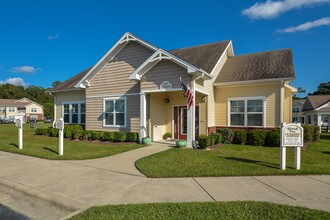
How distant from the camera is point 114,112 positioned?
14852mm

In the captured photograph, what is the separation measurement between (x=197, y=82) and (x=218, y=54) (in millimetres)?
4875

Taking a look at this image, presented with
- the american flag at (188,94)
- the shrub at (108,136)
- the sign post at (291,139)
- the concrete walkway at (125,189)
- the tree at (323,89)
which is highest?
the tree at (323,89)

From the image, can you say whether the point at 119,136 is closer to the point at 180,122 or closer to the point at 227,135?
the point at 180,122

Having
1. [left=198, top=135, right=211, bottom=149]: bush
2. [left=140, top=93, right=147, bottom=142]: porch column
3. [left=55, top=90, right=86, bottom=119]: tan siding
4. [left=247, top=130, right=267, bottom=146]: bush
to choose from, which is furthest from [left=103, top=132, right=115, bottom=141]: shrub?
[left=247, top=130, right=267, bottom=146]: bush

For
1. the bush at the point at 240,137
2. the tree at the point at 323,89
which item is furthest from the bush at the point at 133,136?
the tree at the point at 323,89

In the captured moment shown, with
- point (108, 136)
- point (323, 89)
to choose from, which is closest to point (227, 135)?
point (108, 136)

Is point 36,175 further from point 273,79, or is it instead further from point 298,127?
point 273,79

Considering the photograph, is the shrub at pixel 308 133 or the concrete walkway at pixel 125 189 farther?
the shrub at pixel 308 133

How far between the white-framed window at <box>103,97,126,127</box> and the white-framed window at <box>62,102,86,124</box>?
354 cm

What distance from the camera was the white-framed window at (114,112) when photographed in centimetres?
1450

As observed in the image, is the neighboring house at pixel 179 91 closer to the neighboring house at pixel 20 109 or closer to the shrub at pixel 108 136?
the shrub at pixel 108 136

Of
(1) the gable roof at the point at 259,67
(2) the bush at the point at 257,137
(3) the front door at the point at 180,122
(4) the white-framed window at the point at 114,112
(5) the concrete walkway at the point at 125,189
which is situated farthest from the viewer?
(4) the white-framed window at the point at 114,112

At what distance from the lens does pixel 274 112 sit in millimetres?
12977

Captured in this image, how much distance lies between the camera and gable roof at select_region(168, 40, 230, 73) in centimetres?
1482
